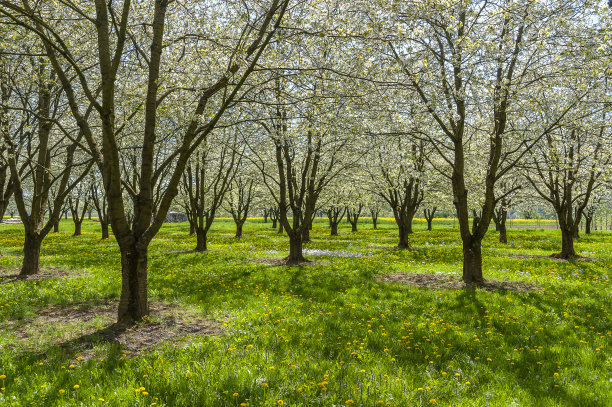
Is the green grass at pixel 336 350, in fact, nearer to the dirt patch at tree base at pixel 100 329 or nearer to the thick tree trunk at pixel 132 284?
the dirt patch at tree base at pixel 100 329

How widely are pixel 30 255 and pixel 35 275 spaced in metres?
0.81

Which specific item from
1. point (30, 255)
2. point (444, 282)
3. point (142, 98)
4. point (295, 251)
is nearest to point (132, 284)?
point (142, 98)

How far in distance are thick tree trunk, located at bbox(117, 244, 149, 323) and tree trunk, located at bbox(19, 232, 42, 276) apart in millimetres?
8532

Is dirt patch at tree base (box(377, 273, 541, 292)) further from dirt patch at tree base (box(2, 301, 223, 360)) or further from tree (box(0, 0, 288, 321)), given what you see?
tree (box(0, 0, 288, 321))

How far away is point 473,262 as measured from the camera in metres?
12.9

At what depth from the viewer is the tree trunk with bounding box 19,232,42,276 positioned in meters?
13.8

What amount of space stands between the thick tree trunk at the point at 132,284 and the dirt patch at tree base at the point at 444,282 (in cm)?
880

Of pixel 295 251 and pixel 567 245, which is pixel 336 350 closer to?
pixel 295 251

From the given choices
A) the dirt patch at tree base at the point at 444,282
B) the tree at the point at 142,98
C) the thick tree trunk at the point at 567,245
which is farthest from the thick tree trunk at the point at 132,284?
the thick tree trunk at the point at 567,245

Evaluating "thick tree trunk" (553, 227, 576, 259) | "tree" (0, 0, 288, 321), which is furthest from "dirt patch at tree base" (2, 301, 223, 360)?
"thick tree trunk" (553, 227, 576, 259)

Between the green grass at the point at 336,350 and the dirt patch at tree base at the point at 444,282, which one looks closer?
the green grass at the point at 336,350

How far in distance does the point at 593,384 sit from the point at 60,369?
832 centimetres

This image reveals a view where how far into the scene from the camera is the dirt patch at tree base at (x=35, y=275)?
42.6ft

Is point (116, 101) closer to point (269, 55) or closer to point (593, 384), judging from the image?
point (269, 55)
